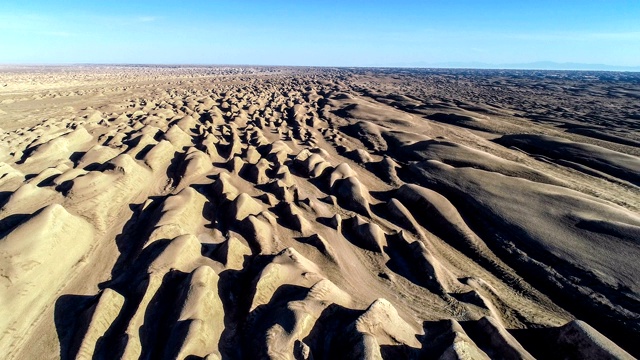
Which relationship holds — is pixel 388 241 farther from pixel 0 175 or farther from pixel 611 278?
pixel 0 175

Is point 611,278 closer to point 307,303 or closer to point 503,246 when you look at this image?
point 503,246

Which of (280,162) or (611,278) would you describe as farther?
(280,162)

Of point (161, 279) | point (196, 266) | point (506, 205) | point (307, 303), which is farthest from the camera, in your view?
point (506, 205)

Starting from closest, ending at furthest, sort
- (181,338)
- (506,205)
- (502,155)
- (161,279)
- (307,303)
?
(181,338), (307,303), (161,279), (506,205), (502,155)

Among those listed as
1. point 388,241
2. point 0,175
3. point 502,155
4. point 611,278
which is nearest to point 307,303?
point 388,241

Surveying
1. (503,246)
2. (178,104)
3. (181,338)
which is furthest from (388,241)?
(178,104)

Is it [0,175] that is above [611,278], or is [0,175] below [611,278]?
above
